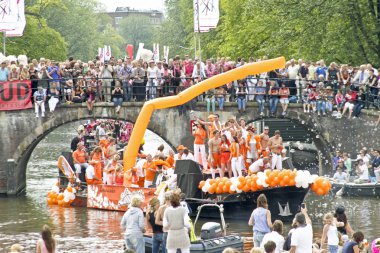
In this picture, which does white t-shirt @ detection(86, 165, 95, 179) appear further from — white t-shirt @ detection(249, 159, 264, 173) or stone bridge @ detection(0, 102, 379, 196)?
white t-shirt @ detection(249, 159, 264, 173)

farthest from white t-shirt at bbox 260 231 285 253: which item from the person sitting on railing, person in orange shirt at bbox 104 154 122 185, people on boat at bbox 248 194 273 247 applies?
the person sitting on railing

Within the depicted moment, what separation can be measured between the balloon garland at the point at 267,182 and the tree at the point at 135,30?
126880 mm

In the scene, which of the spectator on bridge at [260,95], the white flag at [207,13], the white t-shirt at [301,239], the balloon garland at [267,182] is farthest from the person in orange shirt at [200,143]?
the white t-shirt at [301,239]

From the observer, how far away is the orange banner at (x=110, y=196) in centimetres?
3106

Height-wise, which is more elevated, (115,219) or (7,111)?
(7,111)

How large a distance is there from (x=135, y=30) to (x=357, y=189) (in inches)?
5061

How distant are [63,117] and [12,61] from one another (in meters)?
2.60

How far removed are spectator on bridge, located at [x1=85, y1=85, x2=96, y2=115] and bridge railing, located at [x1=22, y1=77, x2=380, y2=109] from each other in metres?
0.15

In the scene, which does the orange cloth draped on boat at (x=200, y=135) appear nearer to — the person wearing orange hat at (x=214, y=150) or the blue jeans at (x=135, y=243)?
the person wearing orange hat at (x=214, y=150)

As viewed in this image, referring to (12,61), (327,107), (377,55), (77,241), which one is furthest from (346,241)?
(377,55)

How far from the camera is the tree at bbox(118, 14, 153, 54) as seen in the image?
158 meters

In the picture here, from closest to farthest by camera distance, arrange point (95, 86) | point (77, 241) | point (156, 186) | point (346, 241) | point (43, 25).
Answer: point (346, 241), point (77, 241), point (156, 186), point (95, 86), point (43, 25)

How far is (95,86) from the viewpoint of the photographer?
120 ft

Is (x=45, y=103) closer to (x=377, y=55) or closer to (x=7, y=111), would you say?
(x=7, y=111)
